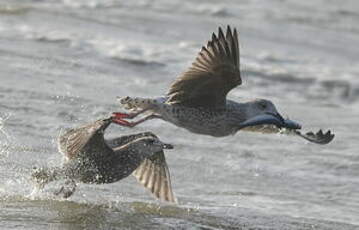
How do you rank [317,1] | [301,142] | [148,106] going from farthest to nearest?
1. [317,1]
2. [301,142]
3. [148,106]

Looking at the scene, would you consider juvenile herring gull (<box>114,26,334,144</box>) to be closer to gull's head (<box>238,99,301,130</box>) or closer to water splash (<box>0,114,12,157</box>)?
gull's head (<box>238,99,301,130</box>)

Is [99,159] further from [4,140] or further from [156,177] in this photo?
[4,140]

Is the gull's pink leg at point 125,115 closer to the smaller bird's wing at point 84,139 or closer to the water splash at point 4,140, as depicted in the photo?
the smaller bird's wing at point 84,139

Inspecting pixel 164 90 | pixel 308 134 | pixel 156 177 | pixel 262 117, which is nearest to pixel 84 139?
pixel 156 177

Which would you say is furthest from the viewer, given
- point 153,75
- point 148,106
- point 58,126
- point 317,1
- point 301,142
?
point 317,1

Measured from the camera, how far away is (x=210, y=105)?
301 inches

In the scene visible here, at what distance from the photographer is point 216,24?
16438mm

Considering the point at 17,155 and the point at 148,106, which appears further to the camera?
the point at 17,155

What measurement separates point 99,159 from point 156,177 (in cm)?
57

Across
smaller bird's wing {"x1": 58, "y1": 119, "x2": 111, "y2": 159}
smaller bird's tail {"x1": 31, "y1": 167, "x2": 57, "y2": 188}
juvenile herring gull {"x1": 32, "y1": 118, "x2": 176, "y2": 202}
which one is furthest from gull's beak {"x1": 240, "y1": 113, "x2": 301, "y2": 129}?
smaller bird's tail {"x1": 31, "y1": 167, "x2": 57, "y2": 188}

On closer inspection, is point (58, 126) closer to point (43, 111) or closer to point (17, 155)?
point (43, 111)

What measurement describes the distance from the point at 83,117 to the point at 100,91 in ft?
3.81

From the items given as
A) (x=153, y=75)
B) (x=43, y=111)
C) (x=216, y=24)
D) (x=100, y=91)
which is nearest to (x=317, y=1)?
(x=216, y=24)

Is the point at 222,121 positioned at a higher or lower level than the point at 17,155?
higher
